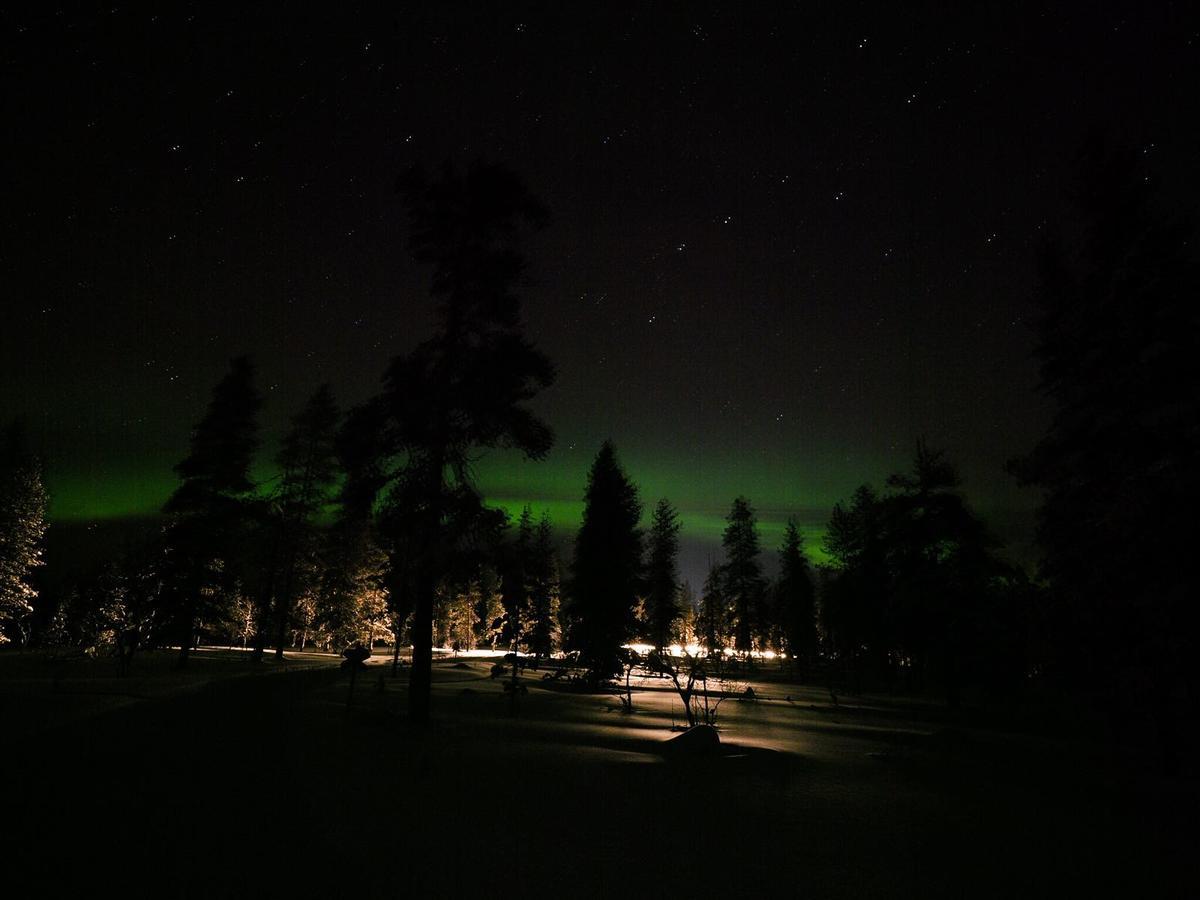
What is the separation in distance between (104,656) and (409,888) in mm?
37378

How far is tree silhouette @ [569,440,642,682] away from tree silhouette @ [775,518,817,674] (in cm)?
2331

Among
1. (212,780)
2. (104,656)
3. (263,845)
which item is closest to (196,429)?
(104,656)

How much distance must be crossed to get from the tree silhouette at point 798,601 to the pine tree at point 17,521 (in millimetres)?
57305

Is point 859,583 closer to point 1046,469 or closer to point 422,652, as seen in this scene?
point 1046,469

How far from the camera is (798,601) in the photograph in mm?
54219

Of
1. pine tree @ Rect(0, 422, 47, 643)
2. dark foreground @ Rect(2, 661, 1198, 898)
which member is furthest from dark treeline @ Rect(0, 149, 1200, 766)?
pine tree @ Rect(0, 422, 47, 643)

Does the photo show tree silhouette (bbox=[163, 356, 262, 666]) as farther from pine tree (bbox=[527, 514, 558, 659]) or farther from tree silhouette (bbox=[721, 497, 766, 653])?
tree silhouette (bbox=[721, 497, 766, 653])

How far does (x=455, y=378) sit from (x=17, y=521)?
42.8 meters

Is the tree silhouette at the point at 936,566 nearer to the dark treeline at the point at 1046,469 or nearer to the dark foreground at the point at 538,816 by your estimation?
the dark treeline at the point at 1046,469

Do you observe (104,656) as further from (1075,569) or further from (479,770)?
(1075,569)

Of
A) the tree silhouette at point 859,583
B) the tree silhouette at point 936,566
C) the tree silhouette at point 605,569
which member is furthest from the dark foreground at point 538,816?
the tree silhouette at point 859,583

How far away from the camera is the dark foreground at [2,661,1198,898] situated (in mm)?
5422

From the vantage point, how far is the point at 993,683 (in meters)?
24.6

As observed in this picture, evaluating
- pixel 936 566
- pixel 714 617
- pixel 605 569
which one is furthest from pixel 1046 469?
pixel 714 617
